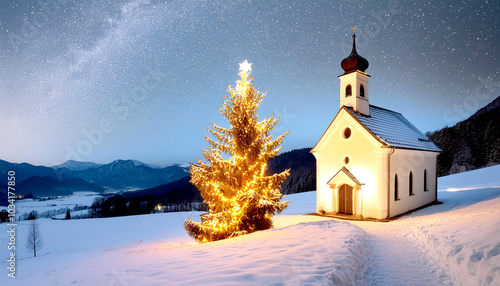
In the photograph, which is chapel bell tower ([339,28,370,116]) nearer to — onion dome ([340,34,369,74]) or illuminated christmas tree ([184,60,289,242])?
onion dome ([340,34,369,74])

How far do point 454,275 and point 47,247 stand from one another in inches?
1854

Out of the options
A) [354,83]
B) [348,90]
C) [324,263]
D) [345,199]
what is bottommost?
[345,199]

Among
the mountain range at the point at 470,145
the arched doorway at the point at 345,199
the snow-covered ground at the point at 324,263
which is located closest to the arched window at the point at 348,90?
the arched doorway at the point at 345,199

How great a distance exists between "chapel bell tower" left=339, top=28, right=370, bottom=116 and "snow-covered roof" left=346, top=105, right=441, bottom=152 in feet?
2.32

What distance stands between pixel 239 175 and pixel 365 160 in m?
9.82

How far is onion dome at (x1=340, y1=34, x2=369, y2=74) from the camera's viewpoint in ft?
62.7

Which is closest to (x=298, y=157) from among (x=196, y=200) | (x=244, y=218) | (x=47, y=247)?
(x=196, y=200)

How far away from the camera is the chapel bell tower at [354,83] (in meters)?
19.1

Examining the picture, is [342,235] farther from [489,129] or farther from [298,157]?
[298,157]

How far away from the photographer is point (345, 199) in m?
18.1

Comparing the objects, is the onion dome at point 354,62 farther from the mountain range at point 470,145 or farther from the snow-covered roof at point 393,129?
the mountain range at point 470,145

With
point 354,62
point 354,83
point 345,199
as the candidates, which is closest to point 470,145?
point 354,83

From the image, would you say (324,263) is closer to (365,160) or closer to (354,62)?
(365,160)

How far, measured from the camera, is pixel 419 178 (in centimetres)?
2012
